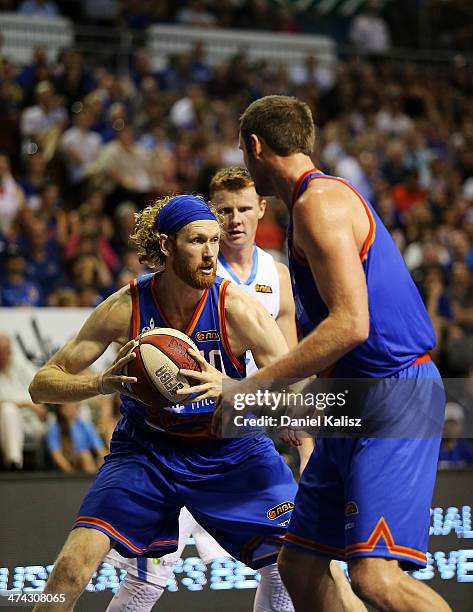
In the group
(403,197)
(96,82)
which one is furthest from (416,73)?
(96,82)

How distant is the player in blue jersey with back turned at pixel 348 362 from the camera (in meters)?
3.38

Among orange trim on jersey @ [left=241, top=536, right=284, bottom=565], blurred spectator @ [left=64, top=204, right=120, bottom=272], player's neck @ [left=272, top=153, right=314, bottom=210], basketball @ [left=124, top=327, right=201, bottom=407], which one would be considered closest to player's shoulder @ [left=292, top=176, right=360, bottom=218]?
player's neck @ [left=272, top=153, right=314, bottom=210]

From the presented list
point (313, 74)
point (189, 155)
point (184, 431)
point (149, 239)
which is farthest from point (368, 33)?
point (184, 431)

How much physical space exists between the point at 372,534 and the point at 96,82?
33.0ft

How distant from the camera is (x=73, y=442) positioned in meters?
7.29

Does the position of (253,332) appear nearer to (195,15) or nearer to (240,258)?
(240,258)

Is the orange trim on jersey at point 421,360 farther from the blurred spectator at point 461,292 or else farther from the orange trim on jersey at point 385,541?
the blurred spectator at point 461,292

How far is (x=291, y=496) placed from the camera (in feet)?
14.3

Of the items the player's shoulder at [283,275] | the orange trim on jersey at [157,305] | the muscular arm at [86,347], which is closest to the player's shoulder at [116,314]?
the muscular arm at [86,347]

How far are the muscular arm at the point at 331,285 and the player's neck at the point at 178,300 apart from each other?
0.95 m

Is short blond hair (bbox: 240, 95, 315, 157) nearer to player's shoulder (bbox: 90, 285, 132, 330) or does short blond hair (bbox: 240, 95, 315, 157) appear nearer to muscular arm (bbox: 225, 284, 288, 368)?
muscular arm (bbox: 225, 284, 288, 368)

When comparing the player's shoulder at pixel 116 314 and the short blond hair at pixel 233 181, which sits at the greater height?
the short blond hair at pixel 233 181

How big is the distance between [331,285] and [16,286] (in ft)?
20.2

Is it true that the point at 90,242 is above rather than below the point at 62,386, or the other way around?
above
